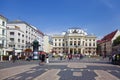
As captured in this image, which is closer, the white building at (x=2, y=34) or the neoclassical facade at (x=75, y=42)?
the white building at (x=2, y=34)

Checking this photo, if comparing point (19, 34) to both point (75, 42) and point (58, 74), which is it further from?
point (75, 42)

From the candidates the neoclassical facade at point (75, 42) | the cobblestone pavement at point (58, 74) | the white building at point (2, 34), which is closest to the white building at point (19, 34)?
the white building at point (2, 34)

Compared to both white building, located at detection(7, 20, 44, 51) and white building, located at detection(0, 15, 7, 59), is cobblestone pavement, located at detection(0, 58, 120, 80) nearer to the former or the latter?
white building, located at detection(0, 15, 7, 59)

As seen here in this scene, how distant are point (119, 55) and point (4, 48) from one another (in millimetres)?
40615

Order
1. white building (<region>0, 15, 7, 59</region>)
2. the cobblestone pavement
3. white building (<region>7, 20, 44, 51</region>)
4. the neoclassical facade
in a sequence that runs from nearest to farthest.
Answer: the cobblestone pavement < white building (<region>0, 15, 7, 59</region>) < white building (<region>7, 20, 44, 51</region>) < the neoclassical facade

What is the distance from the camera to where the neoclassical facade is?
610 ft

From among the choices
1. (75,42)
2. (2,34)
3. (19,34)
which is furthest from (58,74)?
(75,42)

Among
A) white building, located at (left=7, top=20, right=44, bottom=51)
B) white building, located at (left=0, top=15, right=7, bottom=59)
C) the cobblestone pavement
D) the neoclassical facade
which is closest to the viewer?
the cobblestone pavement

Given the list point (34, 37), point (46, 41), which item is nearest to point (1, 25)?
point (34, 37)

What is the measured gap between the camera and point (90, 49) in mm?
190875

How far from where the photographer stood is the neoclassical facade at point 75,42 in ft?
610

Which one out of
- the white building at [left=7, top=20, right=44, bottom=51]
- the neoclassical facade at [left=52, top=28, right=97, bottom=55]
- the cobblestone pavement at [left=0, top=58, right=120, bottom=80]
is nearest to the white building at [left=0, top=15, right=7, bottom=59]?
the white building at [left=7, top=20, right=44, bottom=51]

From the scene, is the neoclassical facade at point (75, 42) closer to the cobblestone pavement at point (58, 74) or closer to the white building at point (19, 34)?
the white building at point (19, 34)

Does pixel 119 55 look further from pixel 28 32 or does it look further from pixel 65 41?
pixel 65 41
